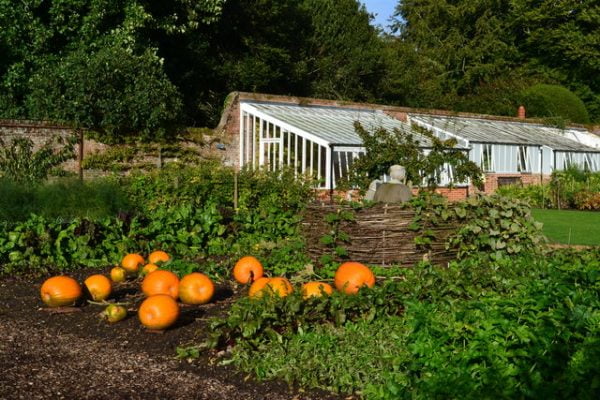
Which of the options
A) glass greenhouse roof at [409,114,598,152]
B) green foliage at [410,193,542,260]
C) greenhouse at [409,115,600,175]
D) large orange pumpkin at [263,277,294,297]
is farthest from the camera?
glass greenhouse roof at [409,114,598,152]

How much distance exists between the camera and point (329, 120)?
70.7 feet

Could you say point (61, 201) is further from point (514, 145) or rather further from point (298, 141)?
point (514, 145)

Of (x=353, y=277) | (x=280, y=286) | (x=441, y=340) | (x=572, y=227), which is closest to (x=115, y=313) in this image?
(x=280, y=286)

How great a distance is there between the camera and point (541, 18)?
150 ft

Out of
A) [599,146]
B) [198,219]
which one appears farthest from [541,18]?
[198,219]

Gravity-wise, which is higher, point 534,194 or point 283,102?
point 283,102

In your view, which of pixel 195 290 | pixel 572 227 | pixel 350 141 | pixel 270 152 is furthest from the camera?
pixel 270 152

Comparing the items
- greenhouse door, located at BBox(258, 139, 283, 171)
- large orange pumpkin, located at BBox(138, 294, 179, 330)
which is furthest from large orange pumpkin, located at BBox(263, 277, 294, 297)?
greenhouse door, located at BBox(258, 139, 283, 171)

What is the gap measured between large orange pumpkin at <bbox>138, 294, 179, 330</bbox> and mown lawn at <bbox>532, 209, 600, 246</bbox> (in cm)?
680

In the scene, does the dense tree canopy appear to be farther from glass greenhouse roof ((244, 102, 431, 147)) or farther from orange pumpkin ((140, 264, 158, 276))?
orange pumpkin ((140, 264, 158, 276))

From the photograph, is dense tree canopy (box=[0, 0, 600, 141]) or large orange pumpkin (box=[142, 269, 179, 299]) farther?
dense tree canopy (box=[0, 0, 600, 141])

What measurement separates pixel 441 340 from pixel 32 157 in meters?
13.7

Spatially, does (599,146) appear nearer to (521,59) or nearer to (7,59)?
(521,59)

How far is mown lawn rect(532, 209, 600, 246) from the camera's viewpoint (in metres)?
13.1
